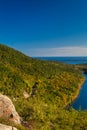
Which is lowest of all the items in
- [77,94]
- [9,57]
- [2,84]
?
[77,94]

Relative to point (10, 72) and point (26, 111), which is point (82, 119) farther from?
point (10, 72)

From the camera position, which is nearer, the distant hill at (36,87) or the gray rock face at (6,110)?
the gray rock face at (6,110)

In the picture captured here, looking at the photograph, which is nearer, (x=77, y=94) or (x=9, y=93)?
(x=9, y=93)

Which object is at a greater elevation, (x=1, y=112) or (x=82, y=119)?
(x=1, y=112)

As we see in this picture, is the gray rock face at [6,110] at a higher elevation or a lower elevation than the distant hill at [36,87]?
higher

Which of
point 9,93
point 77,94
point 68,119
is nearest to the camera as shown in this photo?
point 68,119

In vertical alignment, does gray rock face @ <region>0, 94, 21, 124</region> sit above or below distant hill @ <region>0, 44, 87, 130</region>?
above

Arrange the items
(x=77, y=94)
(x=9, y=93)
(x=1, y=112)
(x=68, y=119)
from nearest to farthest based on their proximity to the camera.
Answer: (x=1, y=112)
(x=68, y=119)
(x=9, y=93)
(x=77, y=94)

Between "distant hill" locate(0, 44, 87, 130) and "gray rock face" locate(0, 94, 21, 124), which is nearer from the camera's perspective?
"gray rock face" locate(0, 94, 21, 124)

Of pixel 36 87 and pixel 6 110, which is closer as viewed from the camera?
pixel 6 110

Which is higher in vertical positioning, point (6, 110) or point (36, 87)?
point (6, 110)

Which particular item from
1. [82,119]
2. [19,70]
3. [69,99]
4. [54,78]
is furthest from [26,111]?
[54,78]
